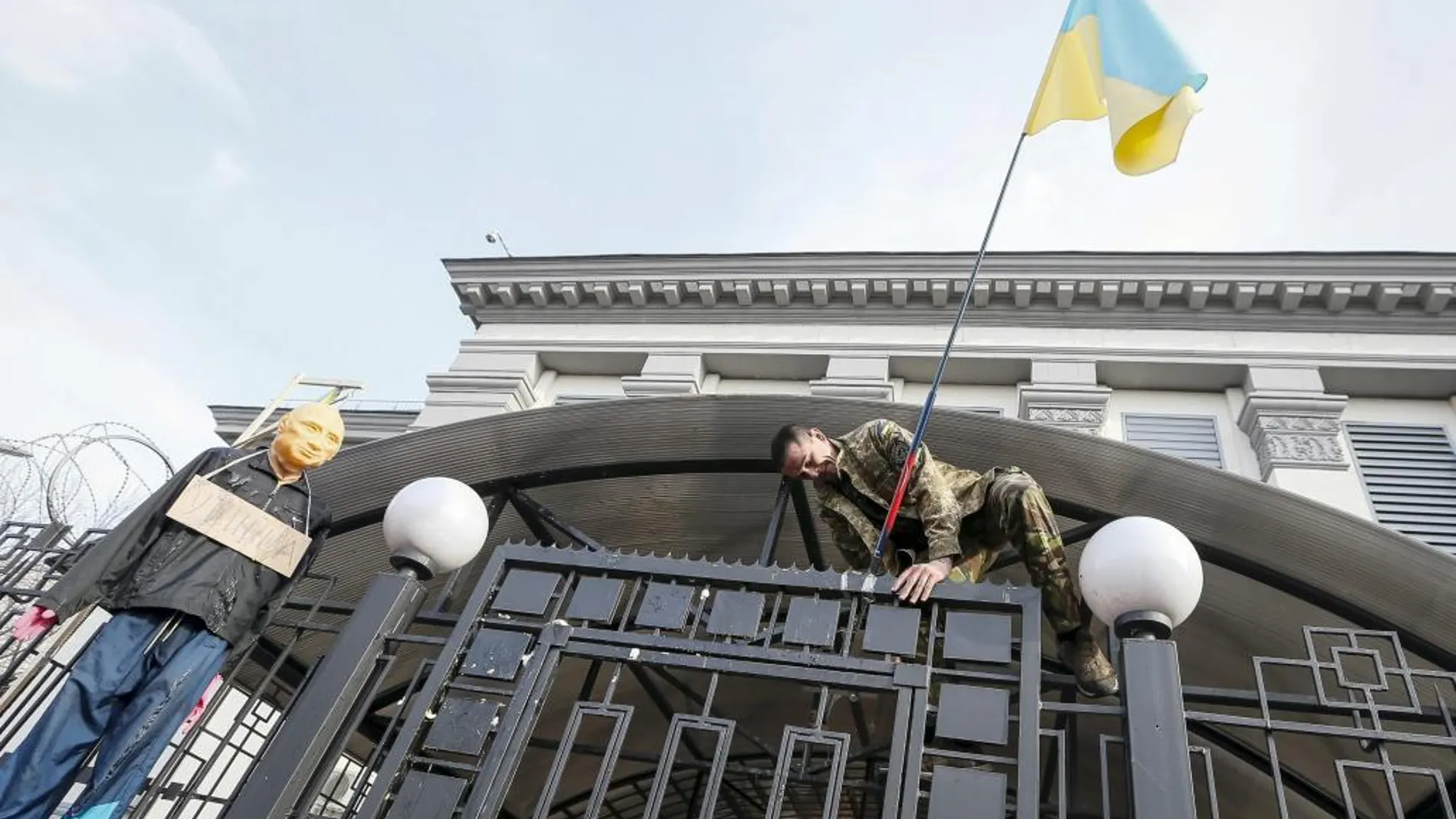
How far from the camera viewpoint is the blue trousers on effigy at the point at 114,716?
396cm

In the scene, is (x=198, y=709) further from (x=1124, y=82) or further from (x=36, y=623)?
(x=1124, y=82)

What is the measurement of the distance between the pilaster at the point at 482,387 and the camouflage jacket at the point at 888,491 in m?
10.1

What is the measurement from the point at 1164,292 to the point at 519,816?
11585 millimetres

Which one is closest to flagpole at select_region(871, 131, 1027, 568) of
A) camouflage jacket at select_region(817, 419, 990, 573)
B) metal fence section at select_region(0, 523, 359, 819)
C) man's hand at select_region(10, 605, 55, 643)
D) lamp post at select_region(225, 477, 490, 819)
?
camouflage jacket at select_region(817, 419, 990, 573)

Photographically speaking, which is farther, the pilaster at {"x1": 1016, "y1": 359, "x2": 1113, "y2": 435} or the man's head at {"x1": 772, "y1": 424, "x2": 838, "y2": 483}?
the pilaster at {"x1": 1016, "y1": 359, "x2": 1113, "y2": 435}

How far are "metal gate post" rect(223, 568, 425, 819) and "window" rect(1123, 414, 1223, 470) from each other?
35.1 ft

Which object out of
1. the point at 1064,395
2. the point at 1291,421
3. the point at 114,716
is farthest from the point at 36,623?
the point at 1291,421

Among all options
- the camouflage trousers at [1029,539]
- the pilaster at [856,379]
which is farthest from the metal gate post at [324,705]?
the pilaster at [856,379]

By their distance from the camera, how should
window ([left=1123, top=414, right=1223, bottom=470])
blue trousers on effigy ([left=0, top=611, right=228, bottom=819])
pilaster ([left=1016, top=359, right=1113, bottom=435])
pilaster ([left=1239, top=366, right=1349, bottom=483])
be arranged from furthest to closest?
1. pilaster ([left=1016, top=359, right=1113, bottom=435])
2. window ([left=1123, top=414, right=1223, bottom=470])
3. pilaster ([left=1239, top=366, right=1349, bottom=483])
4. blue trousers on effigy ([left=0, top=611, right=228, bottom=819])

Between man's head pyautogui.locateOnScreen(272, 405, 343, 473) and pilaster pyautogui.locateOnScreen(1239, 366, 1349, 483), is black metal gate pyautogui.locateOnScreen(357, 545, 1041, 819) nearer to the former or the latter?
man's head pyautogui.locateOnScreen(272, 405, 343, 473)

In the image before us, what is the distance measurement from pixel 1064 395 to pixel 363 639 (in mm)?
10862

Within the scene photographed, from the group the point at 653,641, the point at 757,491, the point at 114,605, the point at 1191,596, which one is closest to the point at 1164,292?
the point at 757,491

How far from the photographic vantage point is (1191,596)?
11.4 feet

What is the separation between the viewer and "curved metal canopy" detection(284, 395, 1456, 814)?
4.75 meters
